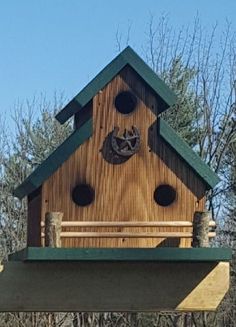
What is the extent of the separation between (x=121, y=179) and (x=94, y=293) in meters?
1.01

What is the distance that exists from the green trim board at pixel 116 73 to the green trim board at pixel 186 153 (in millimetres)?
257

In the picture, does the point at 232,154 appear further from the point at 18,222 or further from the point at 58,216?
the point at 58,216

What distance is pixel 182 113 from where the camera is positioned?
49.8 ft

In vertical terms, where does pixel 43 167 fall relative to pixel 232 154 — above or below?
below

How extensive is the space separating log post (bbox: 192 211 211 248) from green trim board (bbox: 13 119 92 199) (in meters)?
1.11

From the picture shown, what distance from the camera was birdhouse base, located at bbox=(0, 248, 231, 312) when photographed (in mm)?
5914

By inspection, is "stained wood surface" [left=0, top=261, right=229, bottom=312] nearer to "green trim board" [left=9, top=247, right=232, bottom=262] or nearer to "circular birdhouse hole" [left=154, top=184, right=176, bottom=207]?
"green trim board" [left=9, top=247, right=232, bottom=262]

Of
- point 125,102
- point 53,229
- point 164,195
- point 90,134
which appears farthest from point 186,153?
point 53,229

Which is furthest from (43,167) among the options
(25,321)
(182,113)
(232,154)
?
(232,154)

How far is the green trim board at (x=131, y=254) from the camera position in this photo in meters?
5.66

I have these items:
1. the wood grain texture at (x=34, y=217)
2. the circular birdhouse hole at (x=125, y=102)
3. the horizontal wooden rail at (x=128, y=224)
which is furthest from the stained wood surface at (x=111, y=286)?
the circular birdhouse hole at (x=125, y=102)

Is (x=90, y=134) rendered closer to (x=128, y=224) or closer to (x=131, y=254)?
(x=128, y=224)

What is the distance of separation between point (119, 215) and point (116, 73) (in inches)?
44.7

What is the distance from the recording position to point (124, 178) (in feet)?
21.5
